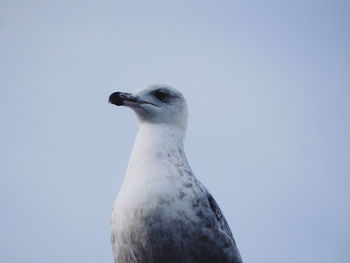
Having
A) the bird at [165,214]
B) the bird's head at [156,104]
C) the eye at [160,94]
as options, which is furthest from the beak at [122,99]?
the bird at [165,214]

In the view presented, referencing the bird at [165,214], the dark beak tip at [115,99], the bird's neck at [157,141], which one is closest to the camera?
the bird at [165,214]

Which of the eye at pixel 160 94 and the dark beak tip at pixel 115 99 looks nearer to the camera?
the dark beak tip at pixel 115 99

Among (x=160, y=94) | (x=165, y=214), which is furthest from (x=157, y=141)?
(x=165, y=214)

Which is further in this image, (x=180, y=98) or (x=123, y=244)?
(x=180, y=98)

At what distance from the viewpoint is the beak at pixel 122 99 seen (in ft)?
13.6

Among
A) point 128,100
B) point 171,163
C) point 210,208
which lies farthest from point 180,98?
point 210,208

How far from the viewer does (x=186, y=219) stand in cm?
334

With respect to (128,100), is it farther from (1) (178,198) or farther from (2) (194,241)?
(2) (194,241)

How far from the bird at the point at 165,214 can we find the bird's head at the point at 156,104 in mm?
251

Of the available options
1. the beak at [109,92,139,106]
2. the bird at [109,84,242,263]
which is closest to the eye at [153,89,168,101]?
the beak at [109,92,139,106]

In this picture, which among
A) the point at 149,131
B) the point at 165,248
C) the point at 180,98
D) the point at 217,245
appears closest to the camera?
the point at 165,248

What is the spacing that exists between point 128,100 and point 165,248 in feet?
4.93

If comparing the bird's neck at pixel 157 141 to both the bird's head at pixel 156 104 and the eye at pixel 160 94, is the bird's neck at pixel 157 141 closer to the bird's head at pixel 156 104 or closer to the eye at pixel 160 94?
the bird's head at pixel 156 104

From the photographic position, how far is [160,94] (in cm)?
427
